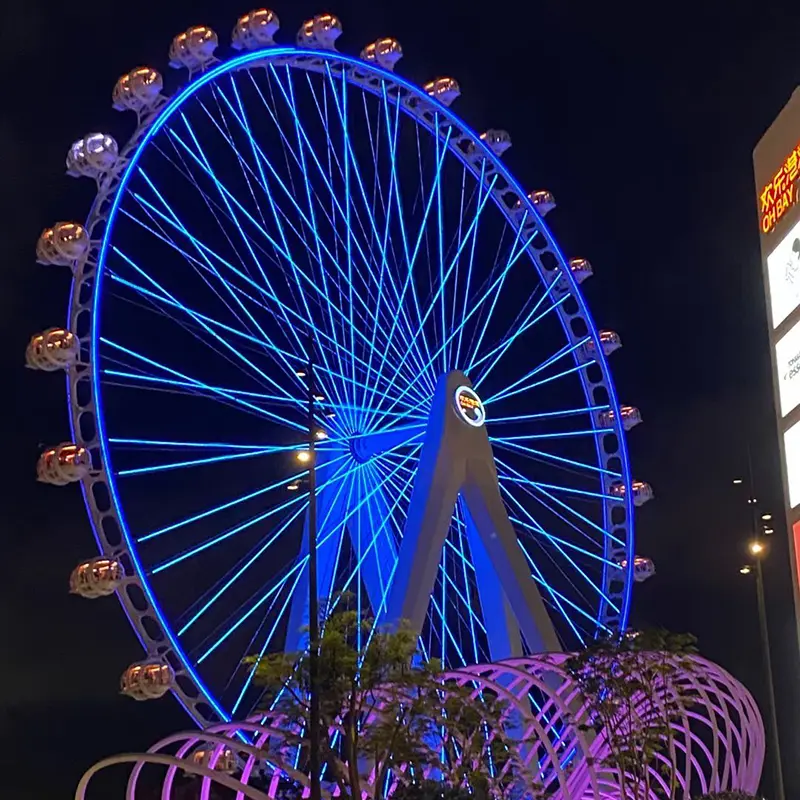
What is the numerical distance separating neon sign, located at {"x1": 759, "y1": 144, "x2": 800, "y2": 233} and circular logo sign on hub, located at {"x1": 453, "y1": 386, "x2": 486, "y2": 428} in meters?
7.90

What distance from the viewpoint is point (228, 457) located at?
18281 millimetres

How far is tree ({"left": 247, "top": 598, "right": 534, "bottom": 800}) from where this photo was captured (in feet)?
50.7

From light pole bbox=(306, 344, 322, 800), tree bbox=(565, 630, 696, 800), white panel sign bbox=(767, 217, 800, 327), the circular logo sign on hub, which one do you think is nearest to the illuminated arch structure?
tree bbox=(565, 630, 696, 800)

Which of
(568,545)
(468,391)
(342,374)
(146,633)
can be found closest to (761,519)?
(568,545)

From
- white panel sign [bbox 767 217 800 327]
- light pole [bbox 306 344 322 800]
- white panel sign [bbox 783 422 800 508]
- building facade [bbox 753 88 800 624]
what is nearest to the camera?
light pole [bbox 306 344 322 800]

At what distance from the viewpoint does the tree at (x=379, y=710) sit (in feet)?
50.7

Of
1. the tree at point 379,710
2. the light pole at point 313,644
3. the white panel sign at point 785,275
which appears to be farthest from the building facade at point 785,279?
the light pole at point 313,644

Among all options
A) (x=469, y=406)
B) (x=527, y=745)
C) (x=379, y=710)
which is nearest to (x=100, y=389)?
(x=379, y=710)

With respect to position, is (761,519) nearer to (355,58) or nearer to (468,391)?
(468,391)

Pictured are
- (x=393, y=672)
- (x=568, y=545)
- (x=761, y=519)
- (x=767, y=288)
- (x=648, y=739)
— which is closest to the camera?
(x=767, y=288)

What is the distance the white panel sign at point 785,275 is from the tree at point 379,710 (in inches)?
239

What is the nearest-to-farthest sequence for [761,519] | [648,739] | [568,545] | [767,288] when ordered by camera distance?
[767,288] → [648,739] → [568,545] → [761,519]

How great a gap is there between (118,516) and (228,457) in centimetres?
174

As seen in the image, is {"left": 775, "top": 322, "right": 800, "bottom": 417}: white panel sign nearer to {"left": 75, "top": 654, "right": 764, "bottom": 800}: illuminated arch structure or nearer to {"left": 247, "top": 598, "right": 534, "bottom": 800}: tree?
→ {"left": 247, "top": 598, "right": 534, "bottom": 800}: tree
